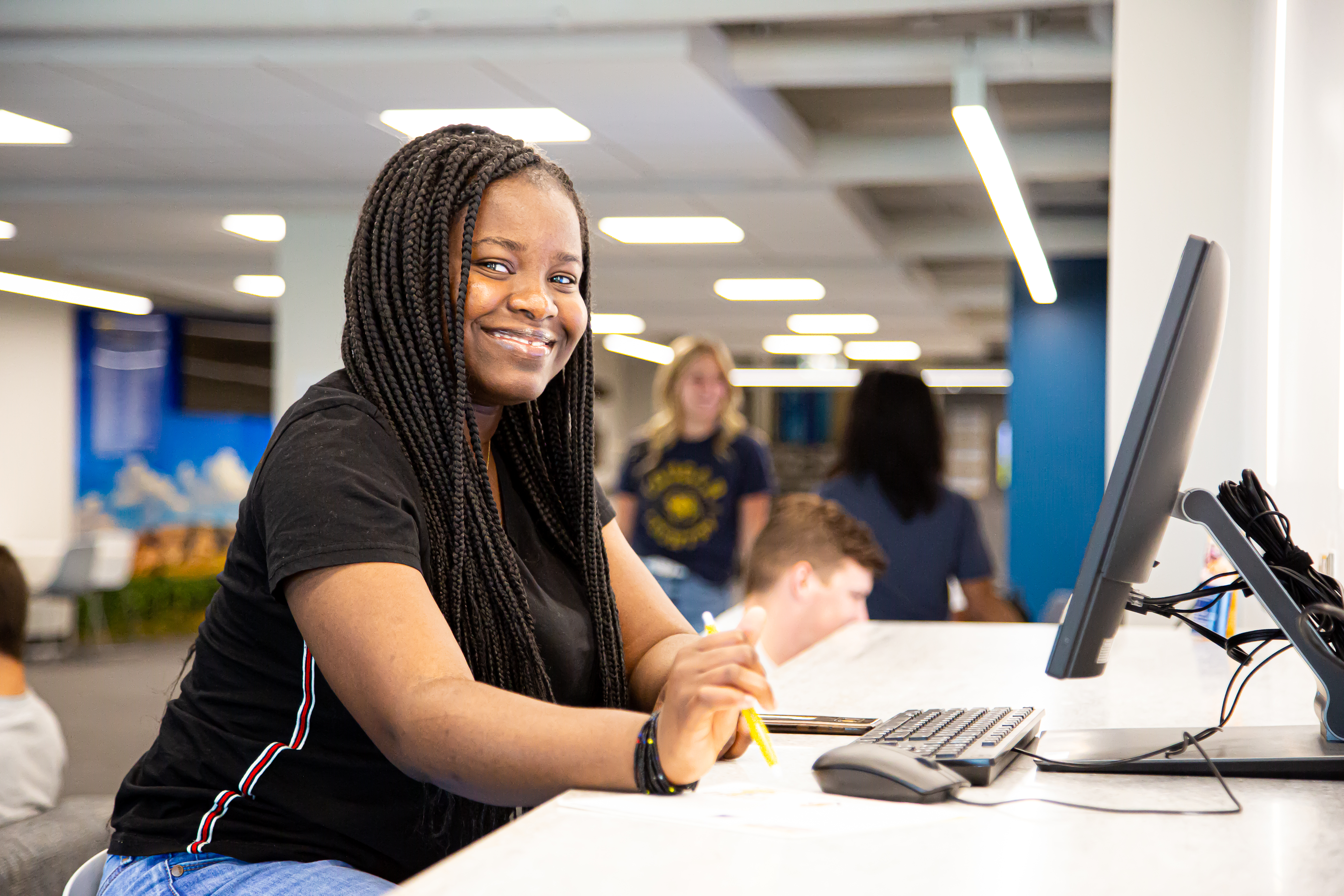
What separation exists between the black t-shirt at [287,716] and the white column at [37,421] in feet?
30.1

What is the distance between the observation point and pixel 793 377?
656 inches

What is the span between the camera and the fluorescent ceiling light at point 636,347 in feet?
44.1

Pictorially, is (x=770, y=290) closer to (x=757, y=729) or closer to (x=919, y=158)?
(x=919, y=158)

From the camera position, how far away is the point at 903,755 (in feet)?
3.35

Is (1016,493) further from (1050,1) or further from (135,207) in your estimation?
(135,207)

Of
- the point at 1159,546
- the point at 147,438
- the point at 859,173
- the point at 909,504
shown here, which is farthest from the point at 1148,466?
the point at 147,438

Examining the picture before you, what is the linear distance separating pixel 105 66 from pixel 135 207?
2.65 m

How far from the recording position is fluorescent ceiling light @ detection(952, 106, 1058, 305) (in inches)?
159

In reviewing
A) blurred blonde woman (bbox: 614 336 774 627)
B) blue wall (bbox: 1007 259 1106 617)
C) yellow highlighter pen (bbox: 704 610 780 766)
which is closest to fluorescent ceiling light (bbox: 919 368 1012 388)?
blue wall (bbox: 1007 259 1106 617)

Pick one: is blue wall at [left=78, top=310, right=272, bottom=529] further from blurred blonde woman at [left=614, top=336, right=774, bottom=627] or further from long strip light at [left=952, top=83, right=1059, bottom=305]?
long strip light at [left=952, top=83, right=1059, bottom=305]

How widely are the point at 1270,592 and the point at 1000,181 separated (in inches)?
153

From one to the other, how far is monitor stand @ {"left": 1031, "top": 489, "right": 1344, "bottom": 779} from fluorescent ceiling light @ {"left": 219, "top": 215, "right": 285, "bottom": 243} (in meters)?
6.37

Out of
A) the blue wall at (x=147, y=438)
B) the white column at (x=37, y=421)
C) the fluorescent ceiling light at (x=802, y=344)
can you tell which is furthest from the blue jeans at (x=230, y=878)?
the fluorescent ceiling light at (x=802, y=344)

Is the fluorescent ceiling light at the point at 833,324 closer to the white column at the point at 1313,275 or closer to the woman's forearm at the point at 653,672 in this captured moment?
the white column at the point at 1313,275
